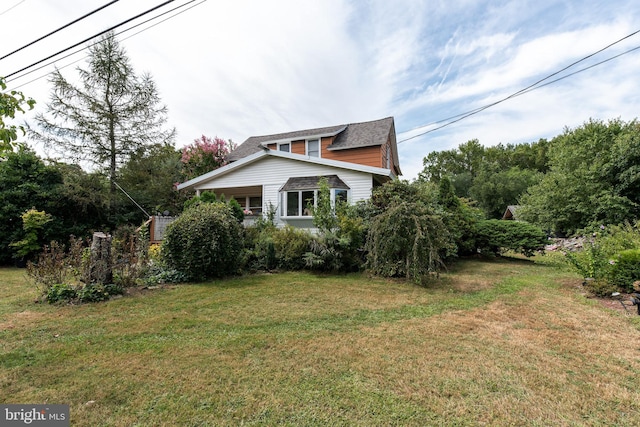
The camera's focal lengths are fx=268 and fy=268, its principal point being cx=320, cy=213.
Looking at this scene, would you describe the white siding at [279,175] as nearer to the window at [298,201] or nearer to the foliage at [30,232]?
the window at [298,201]

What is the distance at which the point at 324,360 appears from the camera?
313 cm

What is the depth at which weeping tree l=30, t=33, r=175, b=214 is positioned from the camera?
45.8 ft

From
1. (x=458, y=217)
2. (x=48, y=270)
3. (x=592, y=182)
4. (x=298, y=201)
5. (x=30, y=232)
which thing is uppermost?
(x=592, y=182)

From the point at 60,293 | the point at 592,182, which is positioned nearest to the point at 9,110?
the point at 60,293

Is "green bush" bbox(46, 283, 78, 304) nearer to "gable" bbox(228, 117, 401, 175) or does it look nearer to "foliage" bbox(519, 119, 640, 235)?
"gable" bbox(228, 117, 401, 175)

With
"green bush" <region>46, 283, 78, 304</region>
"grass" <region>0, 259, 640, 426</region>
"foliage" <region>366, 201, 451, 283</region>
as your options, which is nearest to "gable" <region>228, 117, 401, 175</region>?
"foliage" <region>366, 201, 451, 283</region>

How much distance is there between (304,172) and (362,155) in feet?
15.9

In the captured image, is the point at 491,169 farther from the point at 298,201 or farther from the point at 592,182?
the point at 298,201

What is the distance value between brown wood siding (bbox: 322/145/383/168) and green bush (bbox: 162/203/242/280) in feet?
32.7

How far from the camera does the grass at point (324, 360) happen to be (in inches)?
90.3

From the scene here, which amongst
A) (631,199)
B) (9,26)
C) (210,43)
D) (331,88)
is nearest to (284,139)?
(331,88)

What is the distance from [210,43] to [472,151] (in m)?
51.6

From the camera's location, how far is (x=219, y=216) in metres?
7.60

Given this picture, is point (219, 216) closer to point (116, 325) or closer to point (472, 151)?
point (116, 325)
